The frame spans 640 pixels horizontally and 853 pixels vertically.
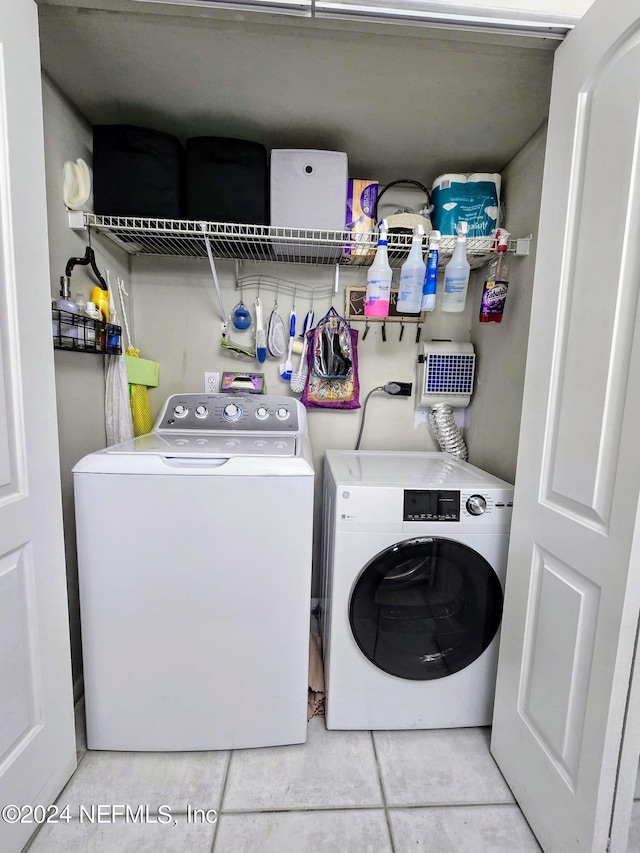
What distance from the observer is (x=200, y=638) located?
1.19 metres

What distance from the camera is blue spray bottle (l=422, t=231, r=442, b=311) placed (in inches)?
56.6

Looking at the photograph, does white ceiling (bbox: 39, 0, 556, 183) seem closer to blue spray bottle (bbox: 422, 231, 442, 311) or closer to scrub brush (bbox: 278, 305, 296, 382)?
blue spray bottle (bbox: 422, 231, 442, 311)

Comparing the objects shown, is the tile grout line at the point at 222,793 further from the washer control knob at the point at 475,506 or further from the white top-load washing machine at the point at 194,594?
the washer control knob at the point at 475,506

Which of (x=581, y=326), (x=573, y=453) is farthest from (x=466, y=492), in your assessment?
(x=581, y=326)

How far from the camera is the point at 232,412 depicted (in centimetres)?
162

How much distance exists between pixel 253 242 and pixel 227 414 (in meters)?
0.76

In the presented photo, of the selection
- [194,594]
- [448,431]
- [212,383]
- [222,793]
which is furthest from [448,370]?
[222,793]

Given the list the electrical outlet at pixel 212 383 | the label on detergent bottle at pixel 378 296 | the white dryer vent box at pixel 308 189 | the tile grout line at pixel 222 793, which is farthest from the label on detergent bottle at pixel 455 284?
the tile grout line at pixel 222 793

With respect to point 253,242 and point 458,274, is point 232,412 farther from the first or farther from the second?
point 458,274

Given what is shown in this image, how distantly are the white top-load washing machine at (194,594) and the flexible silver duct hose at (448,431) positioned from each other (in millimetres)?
960

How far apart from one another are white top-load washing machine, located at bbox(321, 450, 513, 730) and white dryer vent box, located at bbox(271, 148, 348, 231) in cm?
104

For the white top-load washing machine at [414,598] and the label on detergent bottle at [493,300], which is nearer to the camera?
the white top-load washing machine at [414,598]

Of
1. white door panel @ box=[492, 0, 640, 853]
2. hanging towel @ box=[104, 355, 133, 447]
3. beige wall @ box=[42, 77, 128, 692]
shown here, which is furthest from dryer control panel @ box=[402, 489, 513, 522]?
hanging towel @ box=[104, 355, 133, 447]

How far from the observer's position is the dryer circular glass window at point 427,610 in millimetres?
1267
